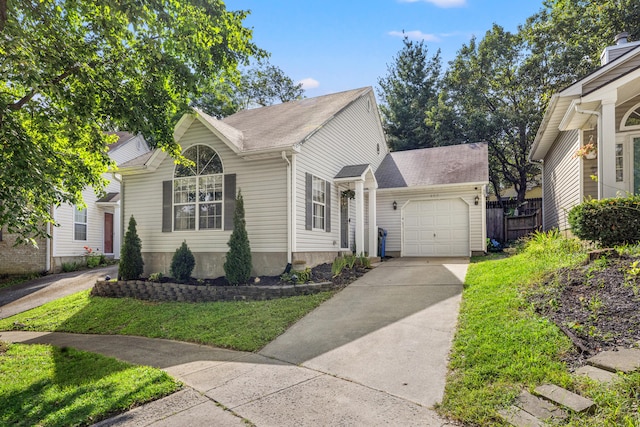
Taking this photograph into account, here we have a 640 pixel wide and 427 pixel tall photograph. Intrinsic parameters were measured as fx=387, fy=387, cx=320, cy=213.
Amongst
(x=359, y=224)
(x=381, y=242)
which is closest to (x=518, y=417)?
(x=359, y=224)

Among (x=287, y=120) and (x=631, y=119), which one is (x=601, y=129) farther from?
(x=287, y=120)

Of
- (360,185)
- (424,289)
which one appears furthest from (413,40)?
(424,289)

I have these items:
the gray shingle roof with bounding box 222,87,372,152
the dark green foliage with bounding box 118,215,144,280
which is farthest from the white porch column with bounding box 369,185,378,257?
the dark green foliage with bounding box 118,215,144,280

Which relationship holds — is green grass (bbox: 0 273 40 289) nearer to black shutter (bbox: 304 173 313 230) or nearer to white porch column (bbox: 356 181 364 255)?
black shutter (bbox: 304 173 313 230)

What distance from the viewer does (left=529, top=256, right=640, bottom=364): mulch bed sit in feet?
13.5

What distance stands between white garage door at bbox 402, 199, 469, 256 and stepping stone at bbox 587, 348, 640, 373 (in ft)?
33.4

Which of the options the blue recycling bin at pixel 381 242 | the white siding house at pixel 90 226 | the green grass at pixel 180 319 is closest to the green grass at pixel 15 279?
the white siding house at pixel 90 226

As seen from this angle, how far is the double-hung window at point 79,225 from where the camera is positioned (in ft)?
55.6

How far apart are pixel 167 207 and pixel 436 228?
925cm

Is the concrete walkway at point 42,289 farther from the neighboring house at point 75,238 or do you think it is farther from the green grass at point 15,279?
the neighboring house at point 75,238

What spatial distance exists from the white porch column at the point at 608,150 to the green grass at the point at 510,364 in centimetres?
214

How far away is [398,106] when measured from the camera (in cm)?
2761

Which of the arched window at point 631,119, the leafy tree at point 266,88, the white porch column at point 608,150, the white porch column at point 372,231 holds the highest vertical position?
the leafy tree at point 266,88

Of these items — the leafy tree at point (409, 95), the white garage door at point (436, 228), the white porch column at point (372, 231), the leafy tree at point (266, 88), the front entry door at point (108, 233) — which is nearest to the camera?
the white porch column at point (372, 231)
